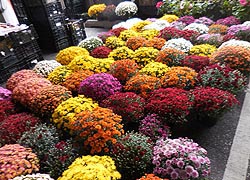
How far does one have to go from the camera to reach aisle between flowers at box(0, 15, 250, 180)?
2.79m

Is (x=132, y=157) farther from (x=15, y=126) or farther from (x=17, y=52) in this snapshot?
(x=17, y=52)

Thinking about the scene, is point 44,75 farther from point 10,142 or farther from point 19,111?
point 10,142

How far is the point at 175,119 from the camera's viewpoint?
11.4 ft

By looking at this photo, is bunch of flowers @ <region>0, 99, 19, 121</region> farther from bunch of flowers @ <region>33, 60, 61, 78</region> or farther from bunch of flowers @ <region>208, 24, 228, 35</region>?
bunch of flowers @ <region>208, 24, 228, 35</region>

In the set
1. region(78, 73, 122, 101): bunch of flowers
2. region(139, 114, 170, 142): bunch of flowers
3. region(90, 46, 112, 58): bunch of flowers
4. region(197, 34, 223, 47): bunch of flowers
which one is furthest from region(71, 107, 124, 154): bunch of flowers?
region(197, 34, 223, 47): bunch of flowers

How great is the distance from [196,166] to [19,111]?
11.3 feet

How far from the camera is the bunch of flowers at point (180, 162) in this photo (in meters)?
2.64

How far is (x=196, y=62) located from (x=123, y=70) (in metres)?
1.54

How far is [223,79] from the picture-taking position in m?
4.03

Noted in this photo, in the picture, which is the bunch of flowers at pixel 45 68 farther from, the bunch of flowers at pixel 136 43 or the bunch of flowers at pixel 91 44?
the bunch of flowers at pixel 136 43

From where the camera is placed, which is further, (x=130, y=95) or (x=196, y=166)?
(x=130, y=95)

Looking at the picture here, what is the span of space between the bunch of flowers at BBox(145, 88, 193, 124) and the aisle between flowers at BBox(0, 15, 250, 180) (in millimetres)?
15

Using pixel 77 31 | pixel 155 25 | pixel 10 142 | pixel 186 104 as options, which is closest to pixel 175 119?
pixel 186 104

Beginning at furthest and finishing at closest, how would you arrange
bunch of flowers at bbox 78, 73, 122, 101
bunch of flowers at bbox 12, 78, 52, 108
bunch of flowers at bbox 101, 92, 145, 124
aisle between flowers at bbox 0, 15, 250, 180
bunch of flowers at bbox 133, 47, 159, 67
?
1. bunch of flowers at bbox 133, 47, 159, 67
2. bunch of flowers at bbox 12, 78, 52, 108
3. bunch of flowers at bbox 78, 73, 122, 101
4. bunch of flowers at bbox 101, 92, 145, 124
5. aisle between flowers at bbox 0, 15, 250, 180
